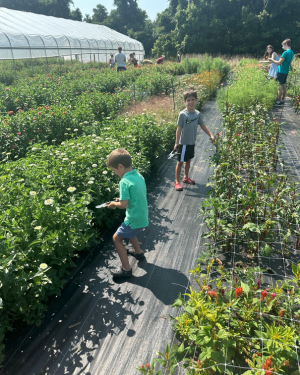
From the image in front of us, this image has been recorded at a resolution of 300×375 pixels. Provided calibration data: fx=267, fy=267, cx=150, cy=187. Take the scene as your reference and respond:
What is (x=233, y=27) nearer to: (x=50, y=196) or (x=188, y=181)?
(x=188, y=181)

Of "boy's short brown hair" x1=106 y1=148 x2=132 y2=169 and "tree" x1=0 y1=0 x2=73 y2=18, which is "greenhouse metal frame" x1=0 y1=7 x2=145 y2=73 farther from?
"tree" x1=0 y1=0 x2=73 y2=18

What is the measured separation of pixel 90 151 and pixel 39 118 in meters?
2.44

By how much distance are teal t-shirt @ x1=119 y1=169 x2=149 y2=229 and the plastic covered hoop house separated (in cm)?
1324

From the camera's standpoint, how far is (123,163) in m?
2.35

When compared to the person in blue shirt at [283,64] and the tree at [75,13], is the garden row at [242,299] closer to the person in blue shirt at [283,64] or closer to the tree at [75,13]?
the person in blue shirt at [283,64]

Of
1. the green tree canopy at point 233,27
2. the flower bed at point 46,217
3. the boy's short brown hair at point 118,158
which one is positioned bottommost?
the flower bed at point 46,217

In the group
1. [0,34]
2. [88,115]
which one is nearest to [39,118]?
[88,115]

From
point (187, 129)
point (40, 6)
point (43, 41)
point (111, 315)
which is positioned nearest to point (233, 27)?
point (43, 41)

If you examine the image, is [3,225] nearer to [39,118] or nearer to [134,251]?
[134,251]

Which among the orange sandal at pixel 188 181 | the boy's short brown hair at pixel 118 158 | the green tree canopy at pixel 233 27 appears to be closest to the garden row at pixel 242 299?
the orange sandal at pixel 188 181

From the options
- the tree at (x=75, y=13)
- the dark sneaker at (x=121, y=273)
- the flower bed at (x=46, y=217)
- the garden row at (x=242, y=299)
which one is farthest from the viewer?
the tree at (x=75, y=13)

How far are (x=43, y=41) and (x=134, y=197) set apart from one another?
52.6ft

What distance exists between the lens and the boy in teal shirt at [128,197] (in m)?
2.33

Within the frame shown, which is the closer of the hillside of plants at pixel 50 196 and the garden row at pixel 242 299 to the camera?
the garden row at pixel 242 299
